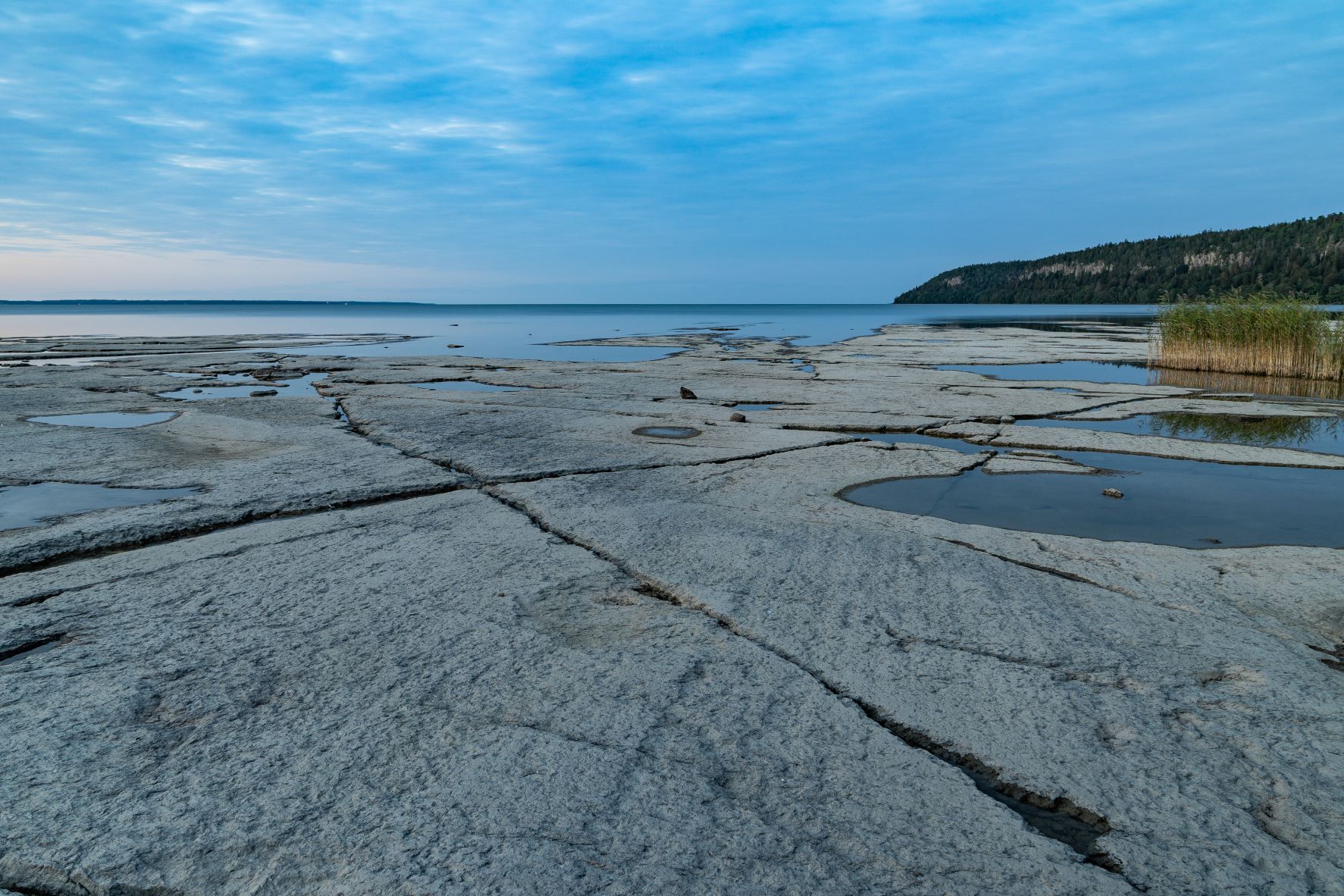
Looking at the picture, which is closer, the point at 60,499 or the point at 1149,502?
the point at 60,499

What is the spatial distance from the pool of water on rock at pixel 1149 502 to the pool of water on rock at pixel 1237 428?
1287mm

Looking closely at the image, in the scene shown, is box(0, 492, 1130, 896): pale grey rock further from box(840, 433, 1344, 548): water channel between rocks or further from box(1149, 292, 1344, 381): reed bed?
box(1149, 292, 1344, 381): reed bed

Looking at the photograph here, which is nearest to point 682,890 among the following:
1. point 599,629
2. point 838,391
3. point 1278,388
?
point 599,629

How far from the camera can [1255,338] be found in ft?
38.8

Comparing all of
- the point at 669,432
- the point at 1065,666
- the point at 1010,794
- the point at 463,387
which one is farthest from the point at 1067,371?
the point at 1010,794

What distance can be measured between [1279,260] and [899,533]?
7586 centimetres

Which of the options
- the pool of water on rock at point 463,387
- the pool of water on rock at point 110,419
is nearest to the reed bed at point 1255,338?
the pool of water on rock at point 463,387

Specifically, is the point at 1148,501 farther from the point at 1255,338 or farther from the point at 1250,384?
the point at 1255,338

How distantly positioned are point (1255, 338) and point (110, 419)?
47.0 ft

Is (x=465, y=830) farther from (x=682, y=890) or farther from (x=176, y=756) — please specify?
(x=176, y=756)

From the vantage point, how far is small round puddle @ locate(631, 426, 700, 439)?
6.42m

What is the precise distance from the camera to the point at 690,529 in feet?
12.3

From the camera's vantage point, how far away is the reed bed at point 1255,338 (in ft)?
36.8

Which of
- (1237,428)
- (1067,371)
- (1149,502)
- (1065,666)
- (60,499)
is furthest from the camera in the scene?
(1067,371)
